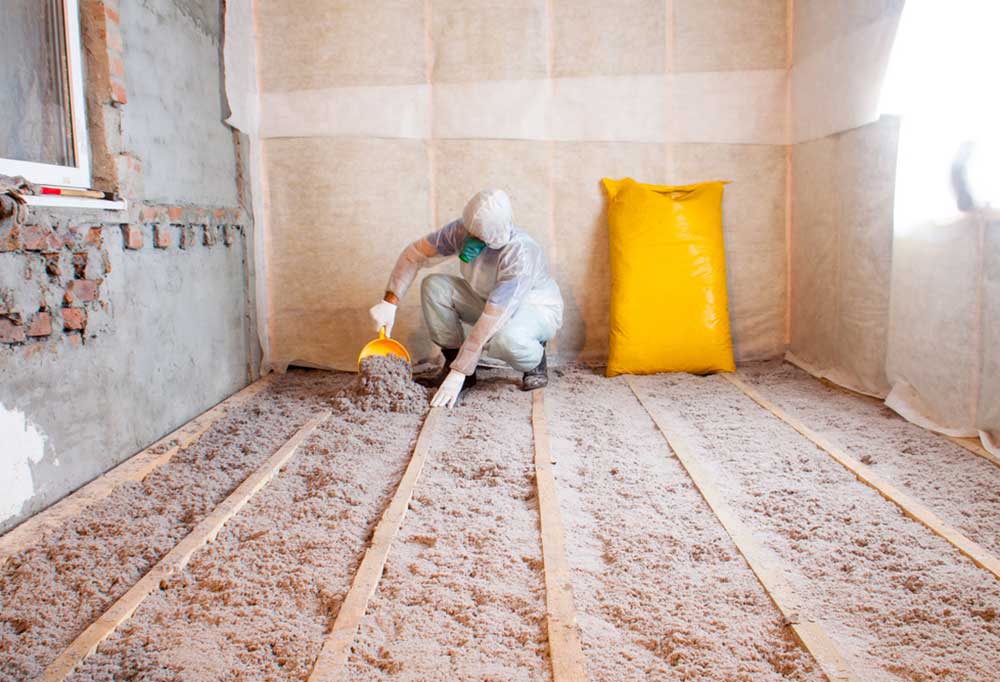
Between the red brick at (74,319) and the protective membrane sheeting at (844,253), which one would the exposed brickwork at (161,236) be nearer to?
the red brick at (74,319)

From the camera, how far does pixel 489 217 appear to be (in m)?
3.10

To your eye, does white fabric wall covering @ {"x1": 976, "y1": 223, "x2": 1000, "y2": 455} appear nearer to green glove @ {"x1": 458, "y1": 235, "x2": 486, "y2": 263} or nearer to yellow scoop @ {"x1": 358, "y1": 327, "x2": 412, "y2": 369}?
green glove @ {"x1": 458, "y1": 235, "x2": 486, "y2": 263}

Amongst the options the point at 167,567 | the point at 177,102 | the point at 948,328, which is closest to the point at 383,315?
the point at 177,102

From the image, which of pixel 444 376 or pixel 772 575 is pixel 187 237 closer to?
pixel 444 376

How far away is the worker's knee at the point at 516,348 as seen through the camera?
3340 millimetres

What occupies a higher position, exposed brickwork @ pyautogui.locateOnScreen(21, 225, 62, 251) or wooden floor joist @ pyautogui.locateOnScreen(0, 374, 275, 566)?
exposed brickwork @ pyautogui.locateOnScreen(21, 225, 62, 251)

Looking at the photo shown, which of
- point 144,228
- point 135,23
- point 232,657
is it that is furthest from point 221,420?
point 232,657

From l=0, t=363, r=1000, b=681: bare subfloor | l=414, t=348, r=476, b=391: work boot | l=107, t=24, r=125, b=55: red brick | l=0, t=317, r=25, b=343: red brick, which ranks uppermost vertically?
l=107, t=24, r=125, b=55: red brick

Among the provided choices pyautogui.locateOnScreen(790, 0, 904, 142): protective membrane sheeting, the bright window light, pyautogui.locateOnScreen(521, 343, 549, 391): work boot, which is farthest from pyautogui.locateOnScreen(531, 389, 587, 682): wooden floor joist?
pyautogui.locateOnScreen(790, 0, 904, 142): protective membrane sheeting

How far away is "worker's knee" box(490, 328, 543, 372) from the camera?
334cm

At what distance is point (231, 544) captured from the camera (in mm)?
1865

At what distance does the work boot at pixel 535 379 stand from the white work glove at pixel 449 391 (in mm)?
458

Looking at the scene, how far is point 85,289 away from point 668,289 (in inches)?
100

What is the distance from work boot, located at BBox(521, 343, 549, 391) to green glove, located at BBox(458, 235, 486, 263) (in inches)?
24.9
